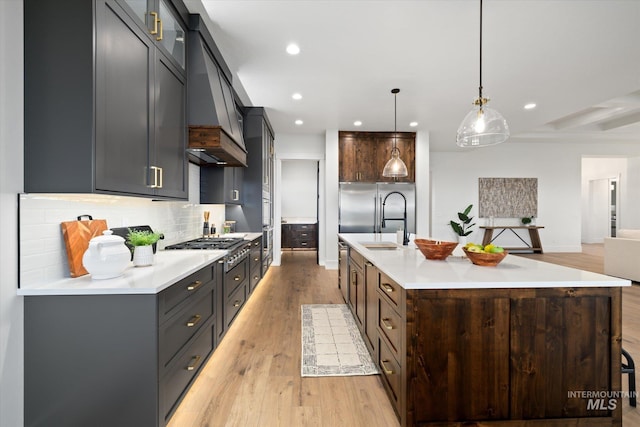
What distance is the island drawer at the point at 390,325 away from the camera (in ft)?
5.16

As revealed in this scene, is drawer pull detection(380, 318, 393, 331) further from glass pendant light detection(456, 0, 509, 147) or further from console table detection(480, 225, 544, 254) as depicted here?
console table detection(480, 225, 544, 254)

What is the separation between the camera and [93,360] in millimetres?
1359

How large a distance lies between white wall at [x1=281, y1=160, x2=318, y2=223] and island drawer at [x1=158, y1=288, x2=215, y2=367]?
685cm

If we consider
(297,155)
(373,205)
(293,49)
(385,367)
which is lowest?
(385,367)

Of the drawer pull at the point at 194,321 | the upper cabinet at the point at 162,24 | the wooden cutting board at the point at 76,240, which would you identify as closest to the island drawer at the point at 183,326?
the drawer pull at the point at 194,321

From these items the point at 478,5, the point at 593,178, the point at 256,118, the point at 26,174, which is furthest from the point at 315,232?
the point at 593,178

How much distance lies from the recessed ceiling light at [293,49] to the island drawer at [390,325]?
99.6 inches

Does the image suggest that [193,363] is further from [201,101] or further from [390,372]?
[201,101]

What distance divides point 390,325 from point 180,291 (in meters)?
1.25

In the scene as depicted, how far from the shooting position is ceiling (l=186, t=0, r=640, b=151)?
2.38 metres

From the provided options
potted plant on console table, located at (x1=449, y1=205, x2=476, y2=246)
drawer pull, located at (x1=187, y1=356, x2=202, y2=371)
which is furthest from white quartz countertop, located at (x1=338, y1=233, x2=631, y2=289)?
potted plant on console table, located at (x1=449, y1=205, x2=476, y2=246)

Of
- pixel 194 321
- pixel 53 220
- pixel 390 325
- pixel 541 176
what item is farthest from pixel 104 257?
pixel 541 176

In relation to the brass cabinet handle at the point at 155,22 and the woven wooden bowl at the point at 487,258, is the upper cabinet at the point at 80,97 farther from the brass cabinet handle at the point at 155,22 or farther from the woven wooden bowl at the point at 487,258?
the woven wooden bowl at the point at 487,258

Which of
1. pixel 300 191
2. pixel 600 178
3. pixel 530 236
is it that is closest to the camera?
pixel 530 236
